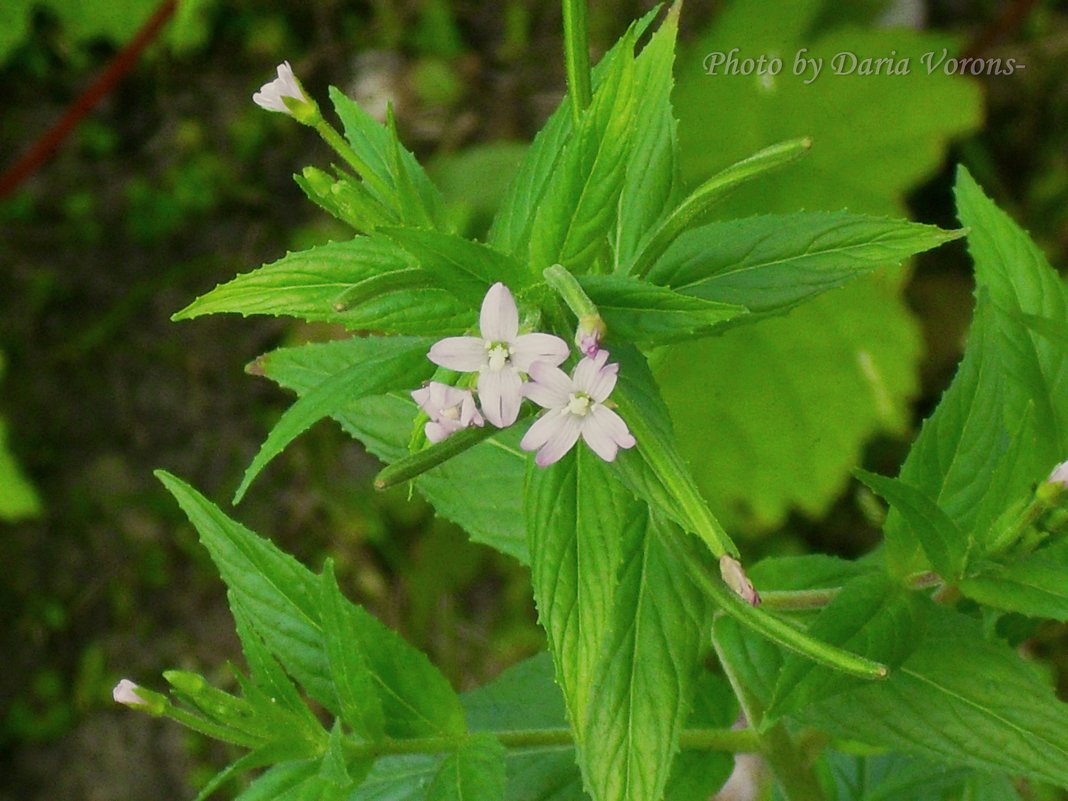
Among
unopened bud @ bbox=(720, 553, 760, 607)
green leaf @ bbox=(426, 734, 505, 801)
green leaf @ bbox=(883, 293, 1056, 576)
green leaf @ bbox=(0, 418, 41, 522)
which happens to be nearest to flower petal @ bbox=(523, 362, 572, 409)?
unopened bud @ bbox=(720, 553, 760, 607)

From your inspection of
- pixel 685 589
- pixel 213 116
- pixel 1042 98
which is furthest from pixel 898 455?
pixel 213 116

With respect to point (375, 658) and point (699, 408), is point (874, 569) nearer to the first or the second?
point (375, 658)

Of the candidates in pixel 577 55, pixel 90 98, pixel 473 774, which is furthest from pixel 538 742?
pixel 90 98

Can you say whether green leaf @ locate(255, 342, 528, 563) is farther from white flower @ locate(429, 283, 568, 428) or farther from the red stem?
the red stem

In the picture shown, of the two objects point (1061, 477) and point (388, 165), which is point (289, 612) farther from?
point (1061, 477)

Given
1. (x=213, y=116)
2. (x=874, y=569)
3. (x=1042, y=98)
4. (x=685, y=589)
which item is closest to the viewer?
(x=685, y=589)
